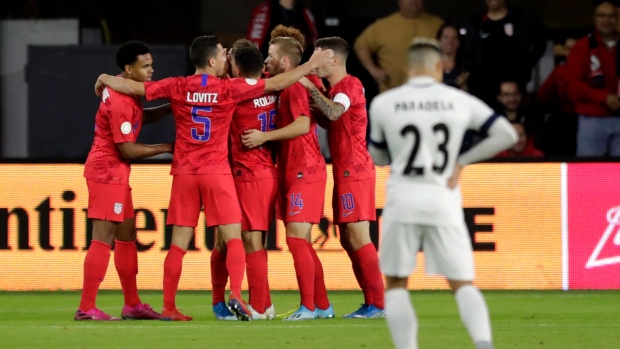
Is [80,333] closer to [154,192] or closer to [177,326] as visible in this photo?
[177,326]

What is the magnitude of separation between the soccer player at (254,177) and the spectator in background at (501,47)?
440cm

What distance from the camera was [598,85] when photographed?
12914 mm

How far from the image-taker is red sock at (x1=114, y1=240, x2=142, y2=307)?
9.46m

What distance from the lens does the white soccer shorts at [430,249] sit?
6.55m

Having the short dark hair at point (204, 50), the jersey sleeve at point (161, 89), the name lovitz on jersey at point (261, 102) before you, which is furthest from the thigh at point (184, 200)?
the short dark hair at point (204, 50)

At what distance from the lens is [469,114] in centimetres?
663

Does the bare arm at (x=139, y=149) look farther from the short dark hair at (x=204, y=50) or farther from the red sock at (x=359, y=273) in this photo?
the red sock at (x=359, y=273)

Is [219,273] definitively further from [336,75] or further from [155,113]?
[336,75]

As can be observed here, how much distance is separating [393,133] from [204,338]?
2.23 meters

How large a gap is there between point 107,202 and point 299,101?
151 centimetres

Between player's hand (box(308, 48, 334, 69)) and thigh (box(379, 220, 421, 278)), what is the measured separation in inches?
102

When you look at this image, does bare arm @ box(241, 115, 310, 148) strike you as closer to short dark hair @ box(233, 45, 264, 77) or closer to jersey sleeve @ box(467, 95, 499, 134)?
short dark hair @ box(233, 45, 264, 77)

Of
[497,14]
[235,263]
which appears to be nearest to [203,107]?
[235,263]

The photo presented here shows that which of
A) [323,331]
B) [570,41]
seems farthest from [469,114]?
[570,41]
